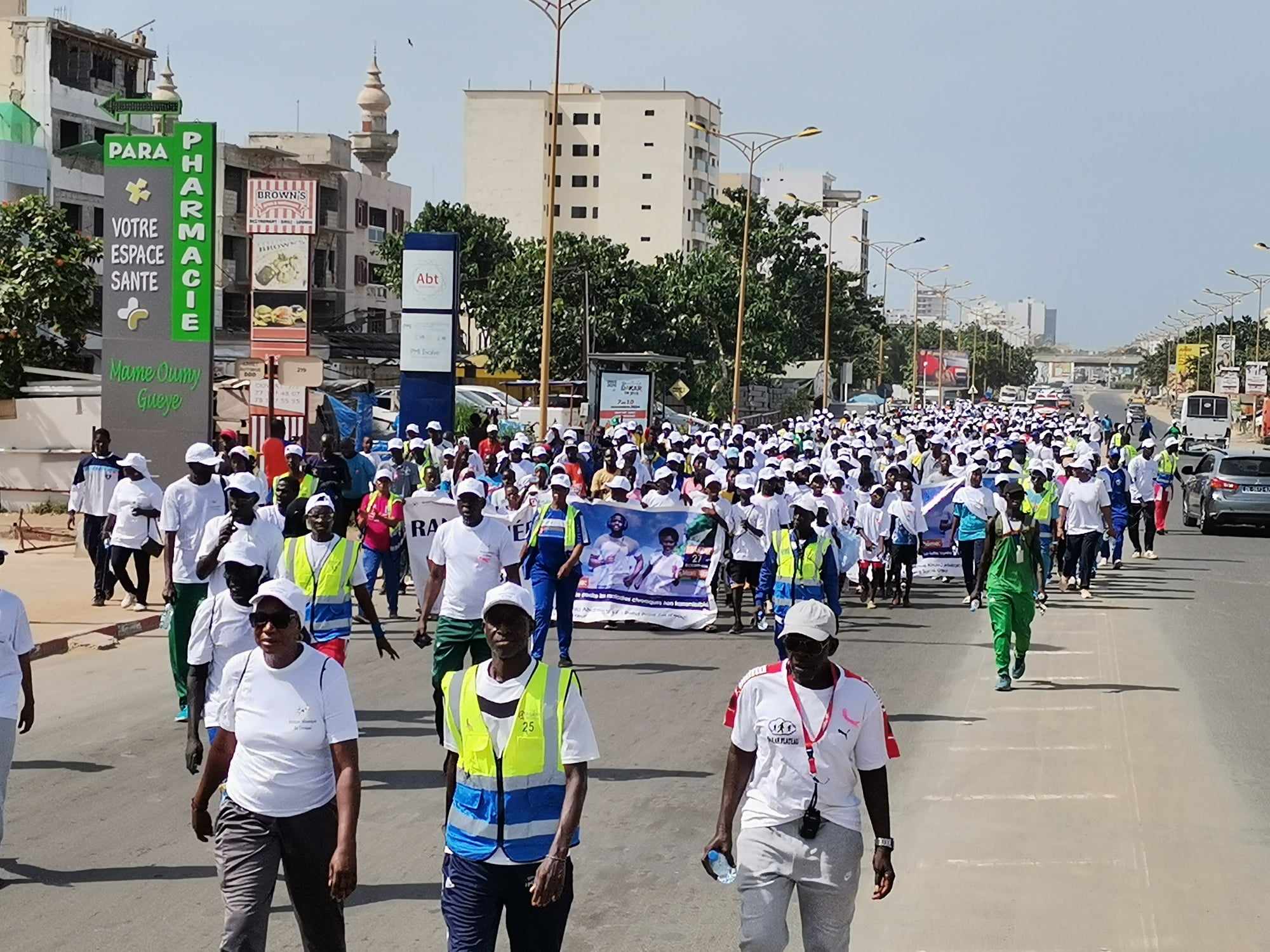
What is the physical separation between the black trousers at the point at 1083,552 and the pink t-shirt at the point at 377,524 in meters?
8.32

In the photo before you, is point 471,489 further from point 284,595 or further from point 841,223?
point 841,223

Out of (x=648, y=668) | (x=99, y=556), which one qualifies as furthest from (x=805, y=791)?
(x=99, y=556)

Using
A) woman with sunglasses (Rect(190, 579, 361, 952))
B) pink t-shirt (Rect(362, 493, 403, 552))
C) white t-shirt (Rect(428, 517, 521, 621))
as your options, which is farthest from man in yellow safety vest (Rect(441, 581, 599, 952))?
pink t-shirt (Rect(362, 493, 403, 552))

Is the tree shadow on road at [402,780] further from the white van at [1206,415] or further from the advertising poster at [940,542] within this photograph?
the white van at [1206,415]

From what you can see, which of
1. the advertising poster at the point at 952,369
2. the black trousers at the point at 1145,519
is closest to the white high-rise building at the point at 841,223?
the advertising poster at the point at 952,369

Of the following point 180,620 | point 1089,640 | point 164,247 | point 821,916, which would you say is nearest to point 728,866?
point 821,916

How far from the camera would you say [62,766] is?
1027 centimetres

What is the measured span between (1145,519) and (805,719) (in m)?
21.4

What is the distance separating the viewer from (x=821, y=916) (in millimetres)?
5516

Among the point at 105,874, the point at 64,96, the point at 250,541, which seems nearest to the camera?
the point at 105,874

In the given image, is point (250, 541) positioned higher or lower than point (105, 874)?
higher

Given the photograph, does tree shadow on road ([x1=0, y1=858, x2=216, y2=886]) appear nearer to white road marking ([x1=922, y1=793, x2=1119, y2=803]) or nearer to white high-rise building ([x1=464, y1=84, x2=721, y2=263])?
white road marking ([x1=922, y1=793, x2=1119, y2=803])

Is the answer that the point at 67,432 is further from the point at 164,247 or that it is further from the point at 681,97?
the point at 681,97

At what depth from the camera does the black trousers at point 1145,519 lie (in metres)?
25.2
